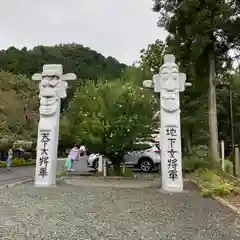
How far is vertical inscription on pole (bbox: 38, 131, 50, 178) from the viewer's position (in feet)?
44.8

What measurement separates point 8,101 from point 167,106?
794 inches

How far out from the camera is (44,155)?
13.8m

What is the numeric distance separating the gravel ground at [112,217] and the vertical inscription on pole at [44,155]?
242 cm

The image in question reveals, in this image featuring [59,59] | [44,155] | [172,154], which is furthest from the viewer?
[59,59]

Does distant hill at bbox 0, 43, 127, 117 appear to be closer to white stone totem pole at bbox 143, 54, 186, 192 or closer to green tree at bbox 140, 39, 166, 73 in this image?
green tree at bbox 140, 39, 166, 73

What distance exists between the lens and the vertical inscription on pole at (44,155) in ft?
44.8

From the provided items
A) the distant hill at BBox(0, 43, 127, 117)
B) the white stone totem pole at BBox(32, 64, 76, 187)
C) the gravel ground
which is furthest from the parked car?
the distant hill at BBox(0, 43, 127, 117)

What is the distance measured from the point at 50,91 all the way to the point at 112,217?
7.58 metres

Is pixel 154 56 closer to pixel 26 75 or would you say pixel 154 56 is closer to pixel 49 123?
pixel 49 123

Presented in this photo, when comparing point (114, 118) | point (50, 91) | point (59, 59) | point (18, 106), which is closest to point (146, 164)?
point (114, 118)

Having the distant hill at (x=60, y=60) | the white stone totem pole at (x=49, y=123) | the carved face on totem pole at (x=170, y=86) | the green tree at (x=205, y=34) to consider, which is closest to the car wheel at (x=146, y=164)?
the green tree at (x=205, y=34)

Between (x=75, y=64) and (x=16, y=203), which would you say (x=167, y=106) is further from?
(x=75, y=64)

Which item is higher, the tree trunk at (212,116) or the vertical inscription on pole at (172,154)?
the tree trunk at (212,116)

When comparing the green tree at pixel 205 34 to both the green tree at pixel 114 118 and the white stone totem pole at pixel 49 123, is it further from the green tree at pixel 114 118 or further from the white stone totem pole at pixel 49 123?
the white stone totem pole at pixel 49 123
